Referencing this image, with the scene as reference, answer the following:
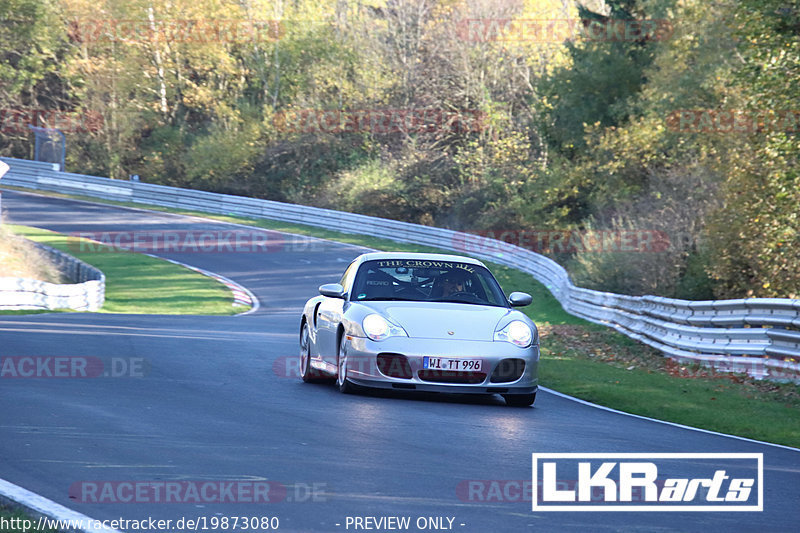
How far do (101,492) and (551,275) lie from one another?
1062 inches

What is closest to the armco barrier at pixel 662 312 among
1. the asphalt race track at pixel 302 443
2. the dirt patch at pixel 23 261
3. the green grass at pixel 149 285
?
the asphalt race track at pixel 302 443

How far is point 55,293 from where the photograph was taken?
931 inches

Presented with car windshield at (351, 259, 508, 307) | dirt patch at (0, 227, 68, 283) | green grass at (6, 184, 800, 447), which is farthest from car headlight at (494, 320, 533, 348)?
dirt patch at (0, 227, 68, 283)

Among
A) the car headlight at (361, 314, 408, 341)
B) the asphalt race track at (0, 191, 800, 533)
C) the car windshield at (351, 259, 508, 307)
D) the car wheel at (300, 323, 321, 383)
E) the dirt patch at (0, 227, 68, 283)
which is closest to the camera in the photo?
the asphalt race track at (0, 191, 800, 533)

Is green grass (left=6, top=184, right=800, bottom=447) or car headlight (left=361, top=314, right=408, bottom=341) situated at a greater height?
car headlight (left=361, top=314, right=408, bottom=341)

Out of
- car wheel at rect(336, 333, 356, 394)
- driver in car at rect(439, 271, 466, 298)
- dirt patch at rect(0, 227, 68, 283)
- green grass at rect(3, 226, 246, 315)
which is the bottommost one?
green grass at rect(3, 226, 246, 315)

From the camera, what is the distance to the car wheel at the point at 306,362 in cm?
1205

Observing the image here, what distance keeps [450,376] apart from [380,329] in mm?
806

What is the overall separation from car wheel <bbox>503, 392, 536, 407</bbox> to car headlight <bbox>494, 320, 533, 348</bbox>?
0.53 metres

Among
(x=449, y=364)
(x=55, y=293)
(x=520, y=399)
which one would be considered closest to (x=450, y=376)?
(x=449, y=364)

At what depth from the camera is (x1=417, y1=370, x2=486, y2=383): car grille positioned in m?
10.3

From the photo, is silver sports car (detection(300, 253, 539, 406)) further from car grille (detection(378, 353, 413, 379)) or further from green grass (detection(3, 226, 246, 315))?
green grass (detection(3, 226, 246, 315))

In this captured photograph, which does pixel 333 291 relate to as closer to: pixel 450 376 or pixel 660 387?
pixel 450 376

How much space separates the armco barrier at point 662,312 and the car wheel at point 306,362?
605 centimetres
